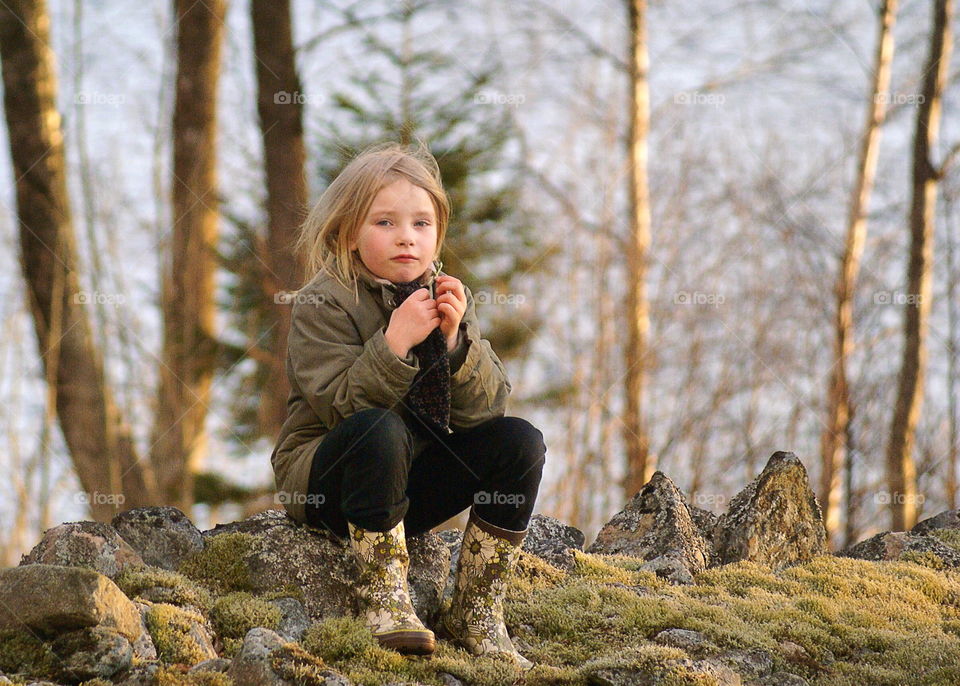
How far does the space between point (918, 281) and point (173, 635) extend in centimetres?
865

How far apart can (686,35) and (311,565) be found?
27.5 ft

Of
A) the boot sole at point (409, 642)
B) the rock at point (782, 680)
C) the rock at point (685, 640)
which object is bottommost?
the rock at point (782, 680)

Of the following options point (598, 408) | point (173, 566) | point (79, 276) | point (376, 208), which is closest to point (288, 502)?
point (173, 566)

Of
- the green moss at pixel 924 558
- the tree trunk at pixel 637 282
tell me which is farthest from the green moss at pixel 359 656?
the tree trunk at pixel 637 282

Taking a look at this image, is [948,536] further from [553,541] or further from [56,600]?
[56,600]

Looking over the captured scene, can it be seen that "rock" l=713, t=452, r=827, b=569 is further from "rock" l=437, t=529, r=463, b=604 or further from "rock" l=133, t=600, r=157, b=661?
"rock" l=133, t=600, r=157, b=661

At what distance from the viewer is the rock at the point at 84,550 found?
11.8 feet

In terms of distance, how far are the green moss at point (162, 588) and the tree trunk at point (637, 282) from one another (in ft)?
23.5

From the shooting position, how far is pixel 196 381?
27.7ft

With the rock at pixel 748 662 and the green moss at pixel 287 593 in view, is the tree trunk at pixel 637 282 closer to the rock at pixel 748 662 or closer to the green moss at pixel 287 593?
the rock at pixel 748 662

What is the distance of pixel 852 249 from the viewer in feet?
33.7

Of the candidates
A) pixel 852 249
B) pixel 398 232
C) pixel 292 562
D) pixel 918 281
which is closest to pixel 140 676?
pixel 292 562

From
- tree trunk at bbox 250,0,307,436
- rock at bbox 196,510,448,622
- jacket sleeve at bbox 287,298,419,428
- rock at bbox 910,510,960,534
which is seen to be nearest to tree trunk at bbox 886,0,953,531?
rock at bbox 910,510,960,534

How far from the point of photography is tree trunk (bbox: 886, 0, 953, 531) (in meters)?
9.98
